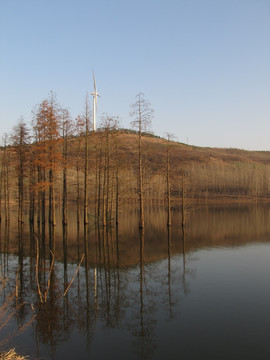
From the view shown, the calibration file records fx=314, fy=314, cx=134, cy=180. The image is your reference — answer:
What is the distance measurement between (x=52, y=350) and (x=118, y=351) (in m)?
1.59

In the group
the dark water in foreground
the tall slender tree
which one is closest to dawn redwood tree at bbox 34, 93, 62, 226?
the tall slender tree

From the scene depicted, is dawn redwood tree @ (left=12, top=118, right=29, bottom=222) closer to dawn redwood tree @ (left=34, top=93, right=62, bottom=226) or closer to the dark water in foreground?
dawn redwood tree @ (left=34, top=93, right=62, bottom=226)

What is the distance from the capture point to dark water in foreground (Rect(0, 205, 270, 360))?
300 inches

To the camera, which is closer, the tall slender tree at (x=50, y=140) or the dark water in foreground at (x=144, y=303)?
the dark water in foreground at (x=144, y=303)

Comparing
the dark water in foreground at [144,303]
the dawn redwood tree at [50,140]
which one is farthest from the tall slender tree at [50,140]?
the dark water in foreground at [144,303]

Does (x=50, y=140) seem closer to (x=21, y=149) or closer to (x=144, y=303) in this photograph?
(x=21, y=149)

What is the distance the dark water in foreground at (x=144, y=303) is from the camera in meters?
7.62

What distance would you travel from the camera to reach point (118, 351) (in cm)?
743

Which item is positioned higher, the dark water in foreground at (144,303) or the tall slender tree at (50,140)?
the tall slender tree at (50,140)

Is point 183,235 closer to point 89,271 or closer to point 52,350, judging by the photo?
point 89,271

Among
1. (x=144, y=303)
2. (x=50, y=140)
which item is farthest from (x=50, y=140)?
(x=144, y=303)

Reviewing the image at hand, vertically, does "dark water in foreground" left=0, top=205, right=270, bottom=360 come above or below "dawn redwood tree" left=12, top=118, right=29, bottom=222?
below

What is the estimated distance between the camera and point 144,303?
34.5 feet

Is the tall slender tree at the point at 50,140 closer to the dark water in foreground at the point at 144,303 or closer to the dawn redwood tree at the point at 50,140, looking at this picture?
the dawn redwood tree at the point at 50,140
